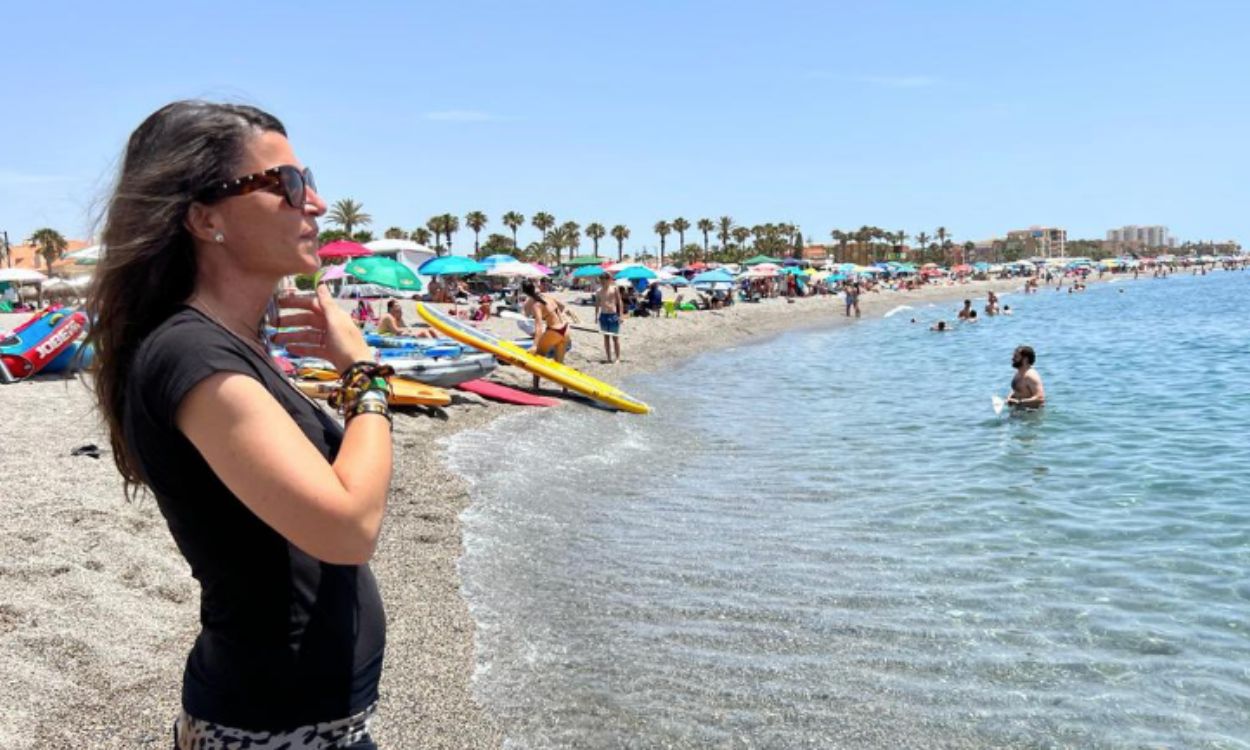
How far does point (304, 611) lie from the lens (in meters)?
1.59

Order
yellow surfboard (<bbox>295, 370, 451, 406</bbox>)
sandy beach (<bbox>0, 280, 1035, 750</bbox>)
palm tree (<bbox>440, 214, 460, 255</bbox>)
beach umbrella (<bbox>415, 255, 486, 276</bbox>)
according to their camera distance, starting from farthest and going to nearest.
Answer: palm tree (<bbox>440, 214, 460, 255</bbox>) → beach umbrella (<bbox>415, 255, 486, 276</bbox>) → yellow surfboard (<bbox>295, 370, 451, 406</bbox>) → sandy beach (<bbox>0, 280, 1035, 750</bbox>)

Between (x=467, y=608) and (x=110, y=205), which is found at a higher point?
(x=110, y=205)

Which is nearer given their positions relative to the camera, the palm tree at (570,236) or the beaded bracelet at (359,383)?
the beaded bracelet at (359,383)

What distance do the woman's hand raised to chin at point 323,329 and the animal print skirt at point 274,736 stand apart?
649 mm

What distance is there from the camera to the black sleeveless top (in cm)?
146

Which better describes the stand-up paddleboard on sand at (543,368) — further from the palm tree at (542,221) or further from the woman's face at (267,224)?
the palm tree at (542,221)

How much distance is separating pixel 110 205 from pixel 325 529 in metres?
0.69

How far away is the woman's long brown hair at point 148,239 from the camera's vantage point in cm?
158

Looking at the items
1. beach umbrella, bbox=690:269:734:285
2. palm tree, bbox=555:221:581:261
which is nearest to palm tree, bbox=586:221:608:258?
palm tree, bbox=555:221:581:261

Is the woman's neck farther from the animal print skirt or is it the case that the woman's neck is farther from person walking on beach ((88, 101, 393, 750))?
the animal print skirt

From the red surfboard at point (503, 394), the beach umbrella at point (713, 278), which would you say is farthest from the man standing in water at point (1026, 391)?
the beach umbrella at point (713, 278)

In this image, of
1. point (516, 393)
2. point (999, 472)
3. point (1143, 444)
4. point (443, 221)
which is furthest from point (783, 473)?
point (443, 221)

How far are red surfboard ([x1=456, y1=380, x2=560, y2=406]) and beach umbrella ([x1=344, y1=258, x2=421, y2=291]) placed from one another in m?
1.77

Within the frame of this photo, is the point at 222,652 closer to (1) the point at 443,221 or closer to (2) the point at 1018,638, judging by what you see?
(2) the point at 1018,638
